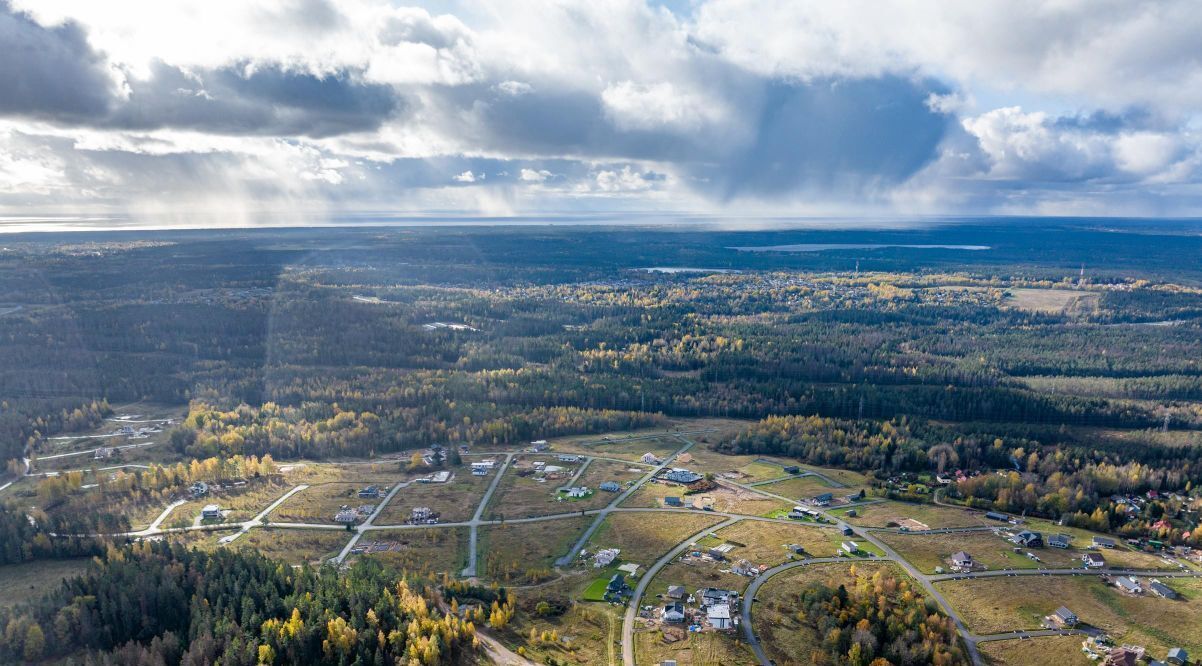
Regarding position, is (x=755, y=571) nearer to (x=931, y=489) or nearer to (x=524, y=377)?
Result: (x=931, y=489)

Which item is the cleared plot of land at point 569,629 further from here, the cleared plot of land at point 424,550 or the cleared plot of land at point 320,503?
the cleared plot of land at point 320,503

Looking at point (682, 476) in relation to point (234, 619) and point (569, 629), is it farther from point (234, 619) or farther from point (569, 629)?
point (234, 619)

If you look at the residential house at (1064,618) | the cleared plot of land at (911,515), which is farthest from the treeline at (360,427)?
the residential house at (1064,618)

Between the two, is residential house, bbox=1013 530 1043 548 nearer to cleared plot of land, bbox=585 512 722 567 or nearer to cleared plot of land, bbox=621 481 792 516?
cleared plot of land, bbox=621 481 792 516

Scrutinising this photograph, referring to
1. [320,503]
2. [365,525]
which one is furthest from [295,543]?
[320,503]

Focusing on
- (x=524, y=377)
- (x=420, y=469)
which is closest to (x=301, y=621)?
(x=420, y=469)
